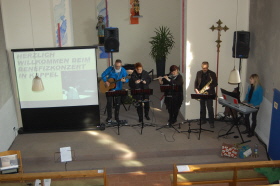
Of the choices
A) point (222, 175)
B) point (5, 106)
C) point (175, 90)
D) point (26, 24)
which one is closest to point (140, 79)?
point (175, 90)

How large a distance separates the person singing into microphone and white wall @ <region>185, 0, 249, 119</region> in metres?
0.44

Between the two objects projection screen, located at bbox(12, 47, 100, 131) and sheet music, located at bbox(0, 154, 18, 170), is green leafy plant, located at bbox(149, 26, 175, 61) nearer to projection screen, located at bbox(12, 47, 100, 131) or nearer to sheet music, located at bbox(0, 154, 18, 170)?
projection screen, located at bbox(12, 47, 100, 131)

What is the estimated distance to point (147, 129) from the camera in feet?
27.7

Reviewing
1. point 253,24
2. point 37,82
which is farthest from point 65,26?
point 253,24

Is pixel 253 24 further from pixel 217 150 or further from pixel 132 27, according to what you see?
pixel 132 27

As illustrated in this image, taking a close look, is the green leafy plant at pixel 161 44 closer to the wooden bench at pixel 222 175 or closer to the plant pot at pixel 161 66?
the plant pot at pixel 161 66

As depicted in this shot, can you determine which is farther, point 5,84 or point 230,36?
point 230,36

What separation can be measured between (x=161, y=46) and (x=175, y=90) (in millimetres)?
4197

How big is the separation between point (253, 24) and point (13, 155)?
5901 mm

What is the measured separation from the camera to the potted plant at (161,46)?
11734mm

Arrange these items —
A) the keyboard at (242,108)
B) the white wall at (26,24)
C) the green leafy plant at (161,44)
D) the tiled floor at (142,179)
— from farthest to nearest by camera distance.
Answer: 1. the green leafy plant at (161,44)
2. the white wall at (26,24)
3. the keyboard at (242,108)
4. the tiled floor at (142,179)

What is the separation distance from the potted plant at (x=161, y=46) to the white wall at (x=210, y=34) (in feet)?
11.1

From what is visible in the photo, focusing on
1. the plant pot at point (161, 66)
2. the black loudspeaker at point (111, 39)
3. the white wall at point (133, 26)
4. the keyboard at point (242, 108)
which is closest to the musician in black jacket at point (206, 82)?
the keyboard at point (242, 108)

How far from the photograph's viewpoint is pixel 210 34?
8320mm
